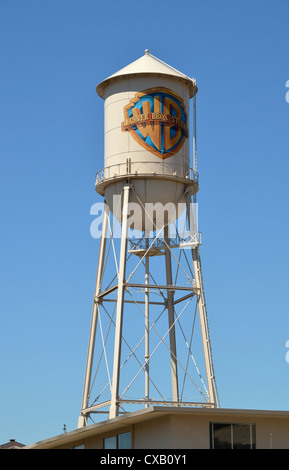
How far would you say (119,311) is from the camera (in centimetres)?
4188

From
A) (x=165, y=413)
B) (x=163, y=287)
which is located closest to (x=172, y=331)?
(x=163, y=287)

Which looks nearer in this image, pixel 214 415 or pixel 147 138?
pixel 214 415

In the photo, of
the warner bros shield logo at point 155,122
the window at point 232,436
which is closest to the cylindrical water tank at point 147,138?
the warner bros shield logo at point 155,122

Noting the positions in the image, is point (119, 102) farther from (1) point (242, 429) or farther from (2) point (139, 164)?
(1) point (242, 429)

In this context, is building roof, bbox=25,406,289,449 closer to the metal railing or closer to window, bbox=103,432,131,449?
window, bbox=103,432,131,449

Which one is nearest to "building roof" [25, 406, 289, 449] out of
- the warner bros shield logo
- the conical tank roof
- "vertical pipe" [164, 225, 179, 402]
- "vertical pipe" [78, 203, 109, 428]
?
"vertical pipe" [78, 203, 109, 428]

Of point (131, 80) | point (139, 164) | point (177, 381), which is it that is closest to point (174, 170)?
point (139, 164)

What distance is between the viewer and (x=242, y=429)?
31891 mm

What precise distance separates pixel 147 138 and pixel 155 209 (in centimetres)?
307

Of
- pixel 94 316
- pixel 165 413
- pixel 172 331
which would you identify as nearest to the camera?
pixel 165 413

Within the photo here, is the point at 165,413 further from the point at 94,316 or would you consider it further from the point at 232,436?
the point at 94,316

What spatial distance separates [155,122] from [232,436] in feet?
54.0

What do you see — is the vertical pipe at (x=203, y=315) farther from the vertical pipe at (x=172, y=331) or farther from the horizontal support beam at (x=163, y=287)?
the vertical pipe at (x=172, y=331)

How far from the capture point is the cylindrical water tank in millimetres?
43281
